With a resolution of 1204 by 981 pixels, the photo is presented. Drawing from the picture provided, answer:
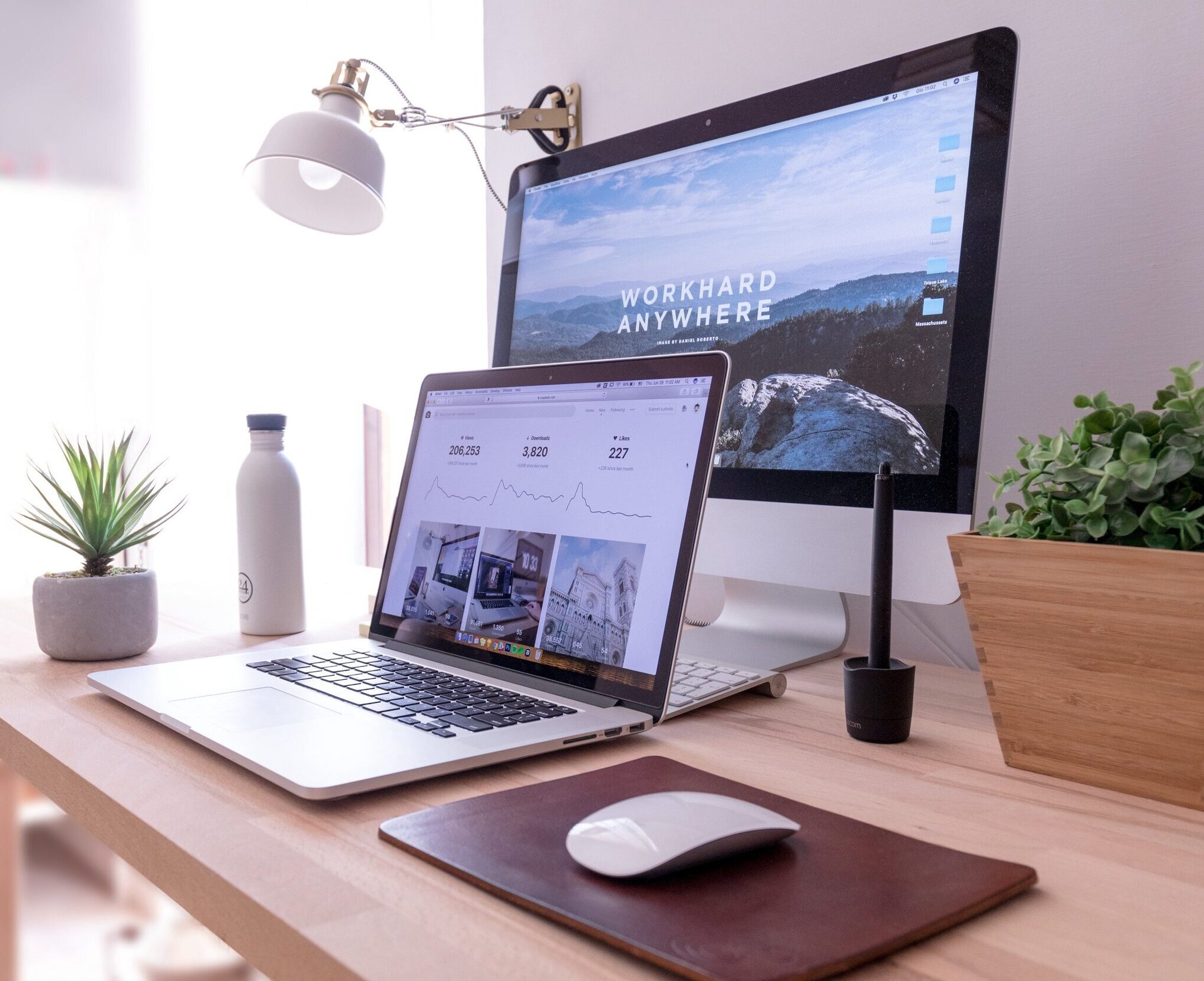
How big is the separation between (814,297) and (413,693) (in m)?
0.46

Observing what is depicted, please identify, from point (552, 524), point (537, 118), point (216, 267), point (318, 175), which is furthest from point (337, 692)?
point (216, 267)

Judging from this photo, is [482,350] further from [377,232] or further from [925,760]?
[925,760]

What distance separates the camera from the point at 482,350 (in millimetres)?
2037

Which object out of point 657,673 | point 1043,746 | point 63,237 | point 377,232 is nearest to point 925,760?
point 1043,746

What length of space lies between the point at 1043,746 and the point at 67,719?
67 cm

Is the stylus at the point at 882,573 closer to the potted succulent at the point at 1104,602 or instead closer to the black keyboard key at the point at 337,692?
the potted succulent at the point at 1104,602

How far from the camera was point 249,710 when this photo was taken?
0.68m

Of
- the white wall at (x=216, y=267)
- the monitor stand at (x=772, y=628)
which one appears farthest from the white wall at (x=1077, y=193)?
the white wall at (x=216, y=267)

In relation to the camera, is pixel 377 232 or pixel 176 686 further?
pixel 377 232

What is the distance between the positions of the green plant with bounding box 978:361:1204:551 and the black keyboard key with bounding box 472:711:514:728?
336mm

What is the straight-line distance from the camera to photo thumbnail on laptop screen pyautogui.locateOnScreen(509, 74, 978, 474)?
2.50 ft

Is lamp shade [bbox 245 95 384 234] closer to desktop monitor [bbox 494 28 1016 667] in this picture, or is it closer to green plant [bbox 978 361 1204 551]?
desktop monitor [bbox 494 28 1016 667]

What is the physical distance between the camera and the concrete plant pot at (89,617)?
0.91 metres

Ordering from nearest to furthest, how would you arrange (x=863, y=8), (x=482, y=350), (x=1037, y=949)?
(x=1037, y=949) → (x=863, y=8) → (x=482, y=350)
